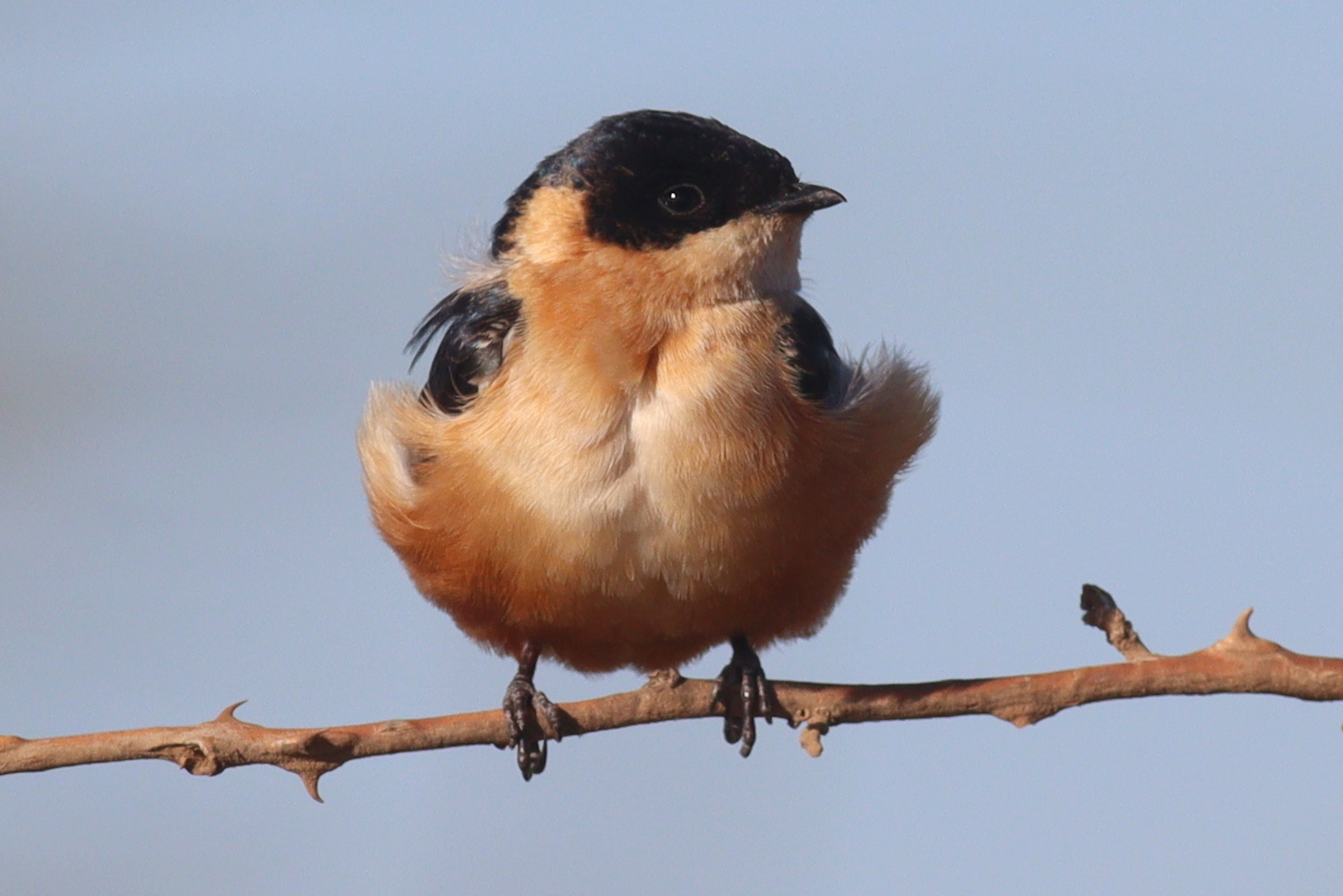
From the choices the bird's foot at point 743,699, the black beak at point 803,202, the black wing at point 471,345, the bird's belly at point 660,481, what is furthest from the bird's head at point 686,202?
the bird's foot at point 743,699

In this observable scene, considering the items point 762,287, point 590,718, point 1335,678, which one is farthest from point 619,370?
point 1335,678

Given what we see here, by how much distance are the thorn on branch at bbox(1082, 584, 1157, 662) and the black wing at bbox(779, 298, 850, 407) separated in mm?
1270

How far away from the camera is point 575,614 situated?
5.01m

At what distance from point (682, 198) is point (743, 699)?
1.60 m

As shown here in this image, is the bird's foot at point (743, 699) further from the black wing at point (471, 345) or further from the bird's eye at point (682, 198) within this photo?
the bird's eye at point (682, 198)

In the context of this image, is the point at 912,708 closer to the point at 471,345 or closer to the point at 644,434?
the point at 644,434

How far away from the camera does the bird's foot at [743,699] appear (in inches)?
200

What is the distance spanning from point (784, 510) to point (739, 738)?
781 mm

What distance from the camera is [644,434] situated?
4820 millimetres

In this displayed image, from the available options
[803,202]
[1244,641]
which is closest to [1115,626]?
[1244,641]

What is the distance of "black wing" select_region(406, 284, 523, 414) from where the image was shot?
5184mm

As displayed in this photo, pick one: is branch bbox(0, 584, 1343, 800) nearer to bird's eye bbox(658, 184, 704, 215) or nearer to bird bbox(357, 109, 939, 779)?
bird bbox(357, 109, 939, 779)

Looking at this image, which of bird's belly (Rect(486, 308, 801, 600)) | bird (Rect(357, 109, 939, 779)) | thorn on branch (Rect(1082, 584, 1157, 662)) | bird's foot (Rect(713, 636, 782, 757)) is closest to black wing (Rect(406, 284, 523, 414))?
bird (Rect(357, 109, 939, 779))

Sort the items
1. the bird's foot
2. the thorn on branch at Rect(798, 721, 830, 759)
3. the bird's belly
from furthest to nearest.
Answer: the bird's foot, the bird's belly, the thorn on branch at Rect(798, 721, 830, 759)
